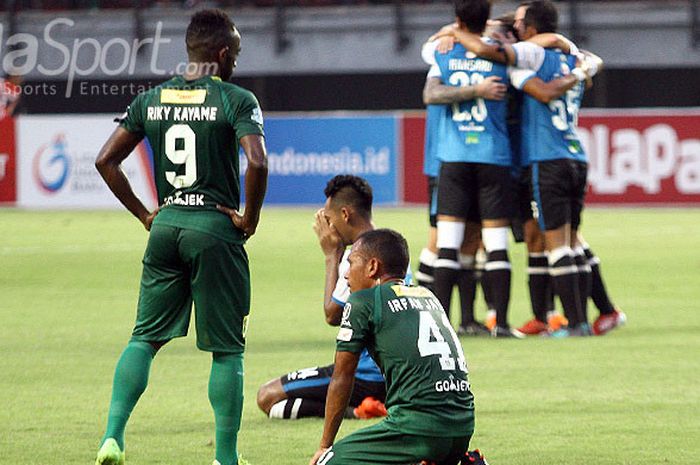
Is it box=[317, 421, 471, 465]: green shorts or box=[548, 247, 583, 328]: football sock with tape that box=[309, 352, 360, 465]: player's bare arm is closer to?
box=[317, 421, 471, 465]: green shorts

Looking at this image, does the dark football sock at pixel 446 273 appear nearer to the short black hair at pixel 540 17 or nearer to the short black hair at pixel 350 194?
the short black hair at pixel 540 17

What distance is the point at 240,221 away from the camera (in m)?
7.05

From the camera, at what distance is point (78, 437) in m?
8.02

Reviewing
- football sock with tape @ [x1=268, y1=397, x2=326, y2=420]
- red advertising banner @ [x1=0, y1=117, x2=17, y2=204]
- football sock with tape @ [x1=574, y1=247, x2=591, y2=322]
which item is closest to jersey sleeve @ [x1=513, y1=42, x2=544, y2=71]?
football sock with tape @ [x1=574, y1=247, x2=591, y2=322]

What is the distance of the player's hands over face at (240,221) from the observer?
700 cm

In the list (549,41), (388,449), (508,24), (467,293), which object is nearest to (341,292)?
(388,449)

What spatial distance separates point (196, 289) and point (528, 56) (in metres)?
5.49

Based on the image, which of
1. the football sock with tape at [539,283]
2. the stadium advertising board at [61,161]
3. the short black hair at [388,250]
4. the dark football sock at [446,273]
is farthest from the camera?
the stadium advertising board at [61,161]

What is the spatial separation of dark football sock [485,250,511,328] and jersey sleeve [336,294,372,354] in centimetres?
593

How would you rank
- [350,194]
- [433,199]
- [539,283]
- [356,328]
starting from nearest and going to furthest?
1. [356,328]
2. [350,194]
3. [433,199]
4. [539,283]

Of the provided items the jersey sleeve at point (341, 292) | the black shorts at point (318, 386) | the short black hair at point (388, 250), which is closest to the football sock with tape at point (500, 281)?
the black shorts at point (318, 386)

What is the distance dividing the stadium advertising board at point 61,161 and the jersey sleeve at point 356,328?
23340mm

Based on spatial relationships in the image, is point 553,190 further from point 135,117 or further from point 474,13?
point 135,117

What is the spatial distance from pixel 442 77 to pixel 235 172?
5079mm
